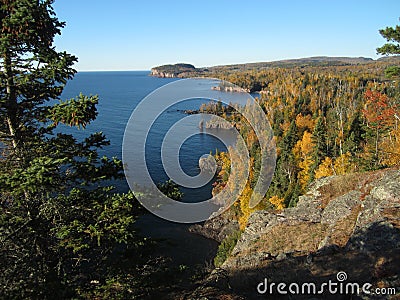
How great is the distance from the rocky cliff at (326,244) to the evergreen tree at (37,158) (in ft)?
12.3

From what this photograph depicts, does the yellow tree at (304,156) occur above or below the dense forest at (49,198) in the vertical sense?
below

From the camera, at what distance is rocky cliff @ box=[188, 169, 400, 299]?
10.7m

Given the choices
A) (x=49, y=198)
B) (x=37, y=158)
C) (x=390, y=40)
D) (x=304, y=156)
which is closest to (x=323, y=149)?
(x=304, y=156)

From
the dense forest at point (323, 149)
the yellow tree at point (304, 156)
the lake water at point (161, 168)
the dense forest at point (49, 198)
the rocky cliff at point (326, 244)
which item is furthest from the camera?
the yellow tree at point (304, 156)

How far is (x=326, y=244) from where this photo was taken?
15.4 meters

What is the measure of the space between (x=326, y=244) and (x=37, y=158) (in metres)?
14.8

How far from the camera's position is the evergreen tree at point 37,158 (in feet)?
19.8

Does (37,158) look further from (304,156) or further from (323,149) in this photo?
(304,156)

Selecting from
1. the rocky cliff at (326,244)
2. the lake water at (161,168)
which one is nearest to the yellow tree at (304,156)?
the rocky cliff at (326,244)

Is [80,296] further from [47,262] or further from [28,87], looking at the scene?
[28,87]

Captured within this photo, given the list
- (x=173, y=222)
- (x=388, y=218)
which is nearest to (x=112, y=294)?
(x=388, y=218)

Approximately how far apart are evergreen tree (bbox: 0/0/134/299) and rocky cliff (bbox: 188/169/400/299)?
3.74 metres

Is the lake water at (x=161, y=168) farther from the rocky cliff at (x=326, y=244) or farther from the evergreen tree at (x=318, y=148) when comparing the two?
the evergreen tree at (x=318, y=148)

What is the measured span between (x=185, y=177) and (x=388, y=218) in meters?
38.9
